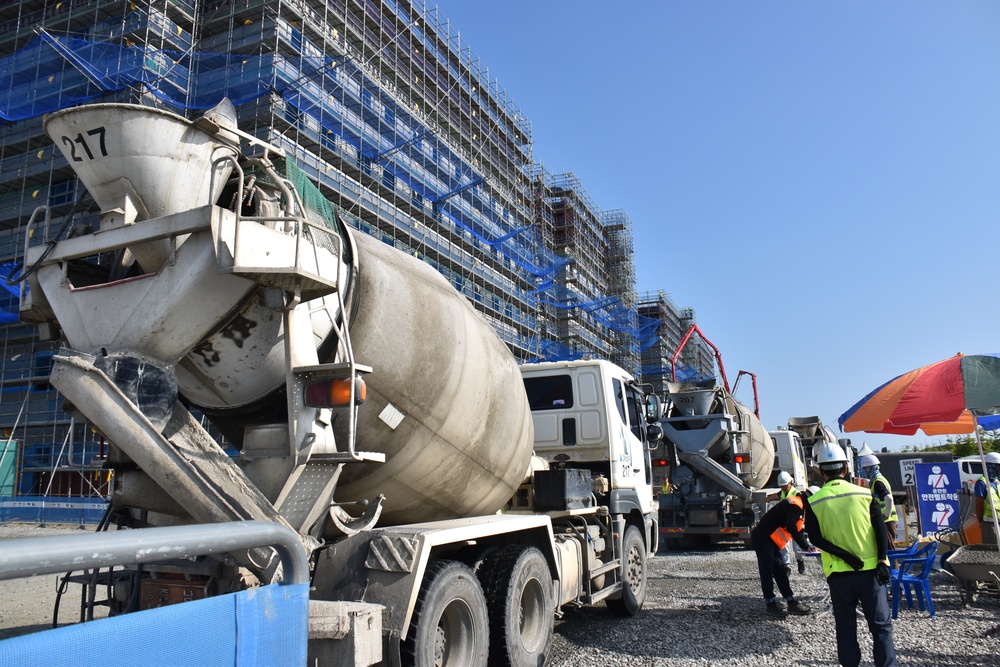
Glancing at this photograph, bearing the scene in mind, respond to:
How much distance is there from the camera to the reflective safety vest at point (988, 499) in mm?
8047

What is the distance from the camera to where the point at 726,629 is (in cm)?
682

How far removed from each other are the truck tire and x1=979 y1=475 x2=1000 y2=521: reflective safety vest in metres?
6.31

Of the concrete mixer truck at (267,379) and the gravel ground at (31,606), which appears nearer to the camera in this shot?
the concrete mixer truck at (267,379)

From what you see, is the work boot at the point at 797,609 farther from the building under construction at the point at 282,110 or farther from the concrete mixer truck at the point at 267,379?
the building under construction at the point at 282,110

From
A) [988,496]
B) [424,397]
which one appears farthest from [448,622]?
[988,496]

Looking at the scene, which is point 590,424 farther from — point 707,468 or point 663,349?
point 663,349

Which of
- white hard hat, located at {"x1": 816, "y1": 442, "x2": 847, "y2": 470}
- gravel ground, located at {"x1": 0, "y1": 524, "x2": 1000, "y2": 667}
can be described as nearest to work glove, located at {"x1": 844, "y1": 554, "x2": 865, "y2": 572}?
white hard hat, located at {"x1": 816, "y1": 442, "x2": 847, "y2": 470}

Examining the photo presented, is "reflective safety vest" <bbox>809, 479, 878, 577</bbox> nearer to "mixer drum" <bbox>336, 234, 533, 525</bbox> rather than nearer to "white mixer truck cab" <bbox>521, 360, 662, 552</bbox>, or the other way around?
"mixer drum" <bbox>336, 234, 533, 525</bbox>

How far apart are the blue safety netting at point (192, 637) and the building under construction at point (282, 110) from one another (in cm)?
1549

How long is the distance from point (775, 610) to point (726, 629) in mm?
1037

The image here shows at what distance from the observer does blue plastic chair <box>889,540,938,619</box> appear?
7062 mm

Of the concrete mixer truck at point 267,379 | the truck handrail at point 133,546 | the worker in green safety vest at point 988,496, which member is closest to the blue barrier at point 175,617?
the truck handrail at point 133,546

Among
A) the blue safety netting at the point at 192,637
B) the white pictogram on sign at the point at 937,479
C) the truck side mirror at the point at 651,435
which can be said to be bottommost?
the white pictogram on sign at the point at 937,479

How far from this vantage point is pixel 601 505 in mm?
7430
